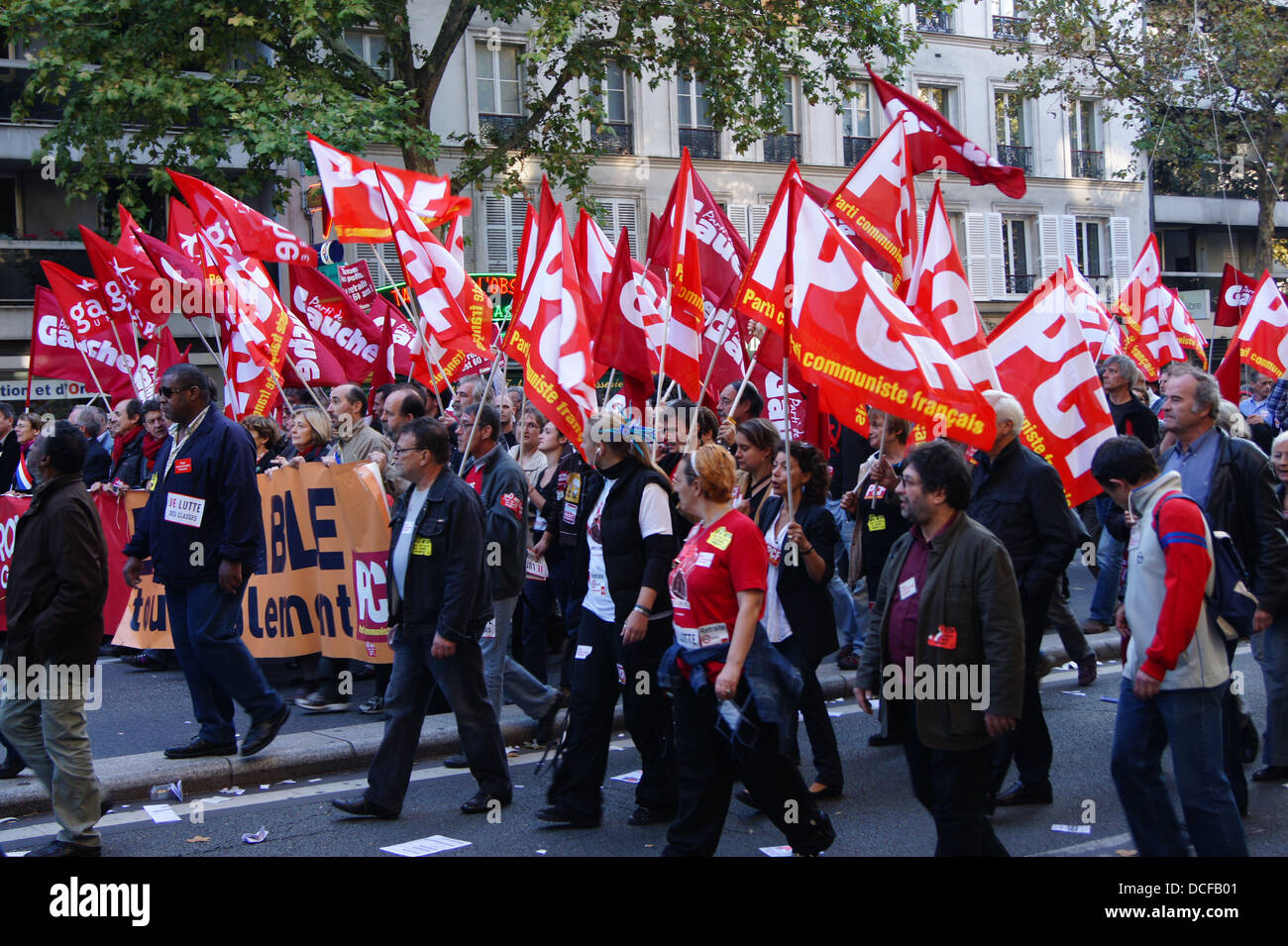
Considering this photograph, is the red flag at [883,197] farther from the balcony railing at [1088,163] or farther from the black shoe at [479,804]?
the balcony railing at [1088,163]

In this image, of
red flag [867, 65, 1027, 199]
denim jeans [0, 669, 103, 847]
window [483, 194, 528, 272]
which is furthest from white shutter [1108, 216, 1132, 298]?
denim jeans [0, 669, 103, 847]

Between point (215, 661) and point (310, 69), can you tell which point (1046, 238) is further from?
point (215, 661)

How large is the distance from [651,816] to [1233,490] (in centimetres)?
304

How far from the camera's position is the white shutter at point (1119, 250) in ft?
123

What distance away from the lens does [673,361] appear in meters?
8.06

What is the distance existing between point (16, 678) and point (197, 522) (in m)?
1.53

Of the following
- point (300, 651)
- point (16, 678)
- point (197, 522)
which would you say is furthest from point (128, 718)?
point (16, 678)

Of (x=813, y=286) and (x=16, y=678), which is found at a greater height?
(x=813, y=286)

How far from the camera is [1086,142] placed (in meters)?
37.1

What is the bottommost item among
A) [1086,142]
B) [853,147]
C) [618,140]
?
[618,140]

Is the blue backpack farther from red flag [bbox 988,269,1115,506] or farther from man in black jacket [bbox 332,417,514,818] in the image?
man in black jacket [bbox 332,417,514,818]

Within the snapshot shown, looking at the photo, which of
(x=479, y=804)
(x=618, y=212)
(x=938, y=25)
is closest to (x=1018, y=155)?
(x=938, y=25)

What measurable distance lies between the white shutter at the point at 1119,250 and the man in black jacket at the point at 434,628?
3427cm
